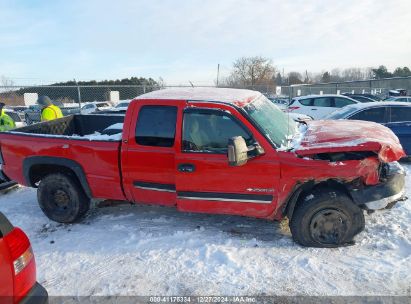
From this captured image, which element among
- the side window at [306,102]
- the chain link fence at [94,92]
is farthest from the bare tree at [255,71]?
the side window at [306,102]

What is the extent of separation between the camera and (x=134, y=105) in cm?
430

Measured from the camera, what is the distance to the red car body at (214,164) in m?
3.74

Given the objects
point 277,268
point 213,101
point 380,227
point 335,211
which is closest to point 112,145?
point 213,101

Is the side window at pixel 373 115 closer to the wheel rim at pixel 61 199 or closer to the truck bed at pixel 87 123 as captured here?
the truck bed at pixel 87 123

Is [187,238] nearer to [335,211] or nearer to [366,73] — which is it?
[335,211]

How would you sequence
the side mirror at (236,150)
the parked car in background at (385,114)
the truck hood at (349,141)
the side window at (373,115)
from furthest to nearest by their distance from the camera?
1. the side window at (373,115)
2. the parked car in background at (385,114)
3. the truck hood at (349,141)
4. the side mirror at (236,150)

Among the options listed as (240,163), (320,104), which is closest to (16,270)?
(240,163)

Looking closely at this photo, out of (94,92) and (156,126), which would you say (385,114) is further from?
(94,92)

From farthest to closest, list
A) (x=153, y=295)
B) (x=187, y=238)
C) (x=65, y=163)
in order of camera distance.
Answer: (x=65, y=163) → (x=187, y=238) → (x=153, y=295)

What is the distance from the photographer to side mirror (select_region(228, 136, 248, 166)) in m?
3.50

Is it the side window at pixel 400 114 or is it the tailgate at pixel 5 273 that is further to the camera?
the side window at pixel 400 114

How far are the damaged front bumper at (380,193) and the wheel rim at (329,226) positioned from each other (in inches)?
10.9

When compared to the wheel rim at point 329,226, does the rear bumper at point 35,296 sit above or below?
above

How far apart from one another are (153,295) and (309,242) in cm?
190
